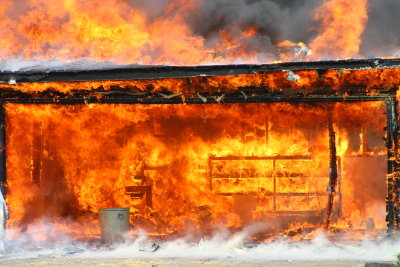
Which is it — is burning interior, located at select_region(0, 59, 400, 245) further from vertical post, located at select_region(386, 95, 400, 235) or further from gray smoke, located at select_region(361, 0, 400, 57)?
gray smoke, located at select_region(361, 0, 400, 57)

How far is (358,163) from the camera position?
14047 millimetres

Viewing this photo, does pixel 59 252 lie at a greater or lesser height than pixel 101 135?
lesser

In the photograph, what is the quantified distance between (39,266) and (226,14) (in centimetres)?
1227

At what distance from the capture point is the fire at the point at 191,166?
1400 centimetres

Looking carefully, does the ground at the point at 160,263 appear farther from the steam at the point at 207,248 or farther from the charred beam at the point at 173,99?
the charred beam at the point at 173,99

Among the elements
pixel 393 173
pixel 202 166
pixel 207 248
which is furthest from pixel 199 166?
pixel 393 173

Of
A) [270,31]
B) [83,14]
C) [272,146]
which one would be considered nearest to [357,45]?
[270,31]

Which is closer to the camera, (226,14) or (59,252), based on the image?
(59,252)

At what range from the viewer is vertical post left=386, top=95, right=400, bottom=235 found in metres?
10.7

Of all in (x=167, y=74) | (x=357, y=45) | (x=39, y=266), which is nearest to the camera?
(x=39, y=266)

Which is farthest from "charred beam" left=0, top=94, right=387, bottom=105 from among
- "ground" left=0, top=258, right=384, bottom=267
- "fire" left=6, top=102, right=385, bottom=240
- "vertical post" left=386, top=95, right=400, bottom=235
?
"ground" left=0, top=258, right=384, bottom=267

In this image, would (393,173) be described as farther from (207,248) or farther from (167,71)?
(167,71)

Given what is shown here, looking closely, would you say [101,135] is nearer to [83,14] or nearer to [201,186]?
[201,186]

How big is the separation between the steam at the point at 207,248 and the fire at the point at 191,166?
1.33 metres
